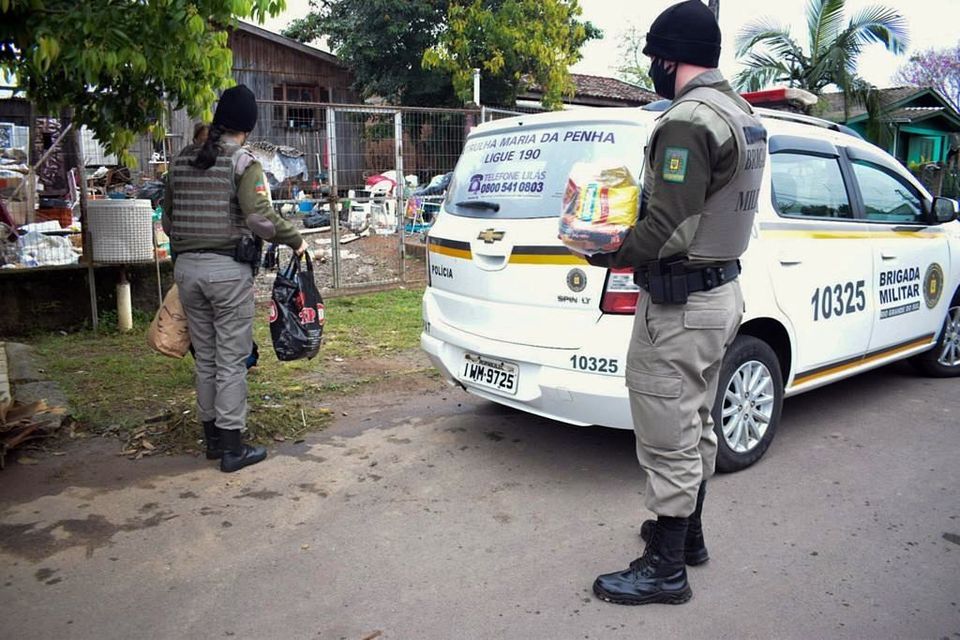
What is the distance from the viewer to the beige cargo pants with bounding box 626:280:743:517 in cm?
286

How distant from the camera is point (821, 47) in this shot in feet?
46.9

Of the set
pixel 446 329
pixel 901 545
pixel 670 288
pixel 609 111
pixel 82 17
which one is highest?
pixel 82 17

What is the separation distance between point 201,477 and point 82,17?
2270 millimetres

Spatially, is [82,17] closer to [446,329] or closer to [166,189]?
[166,189]

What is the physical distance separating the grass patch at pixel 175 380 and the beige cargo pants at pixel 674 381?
2588 mm

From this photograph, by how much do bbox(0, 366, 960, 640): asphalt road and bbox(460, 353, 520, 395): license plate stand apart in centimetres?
48

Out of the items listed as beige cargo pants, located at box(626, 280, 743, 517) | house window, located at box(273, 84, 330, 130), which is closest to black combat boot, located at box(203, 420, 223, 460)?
beige cargo pants, located at box(626, 280, 743, 517)

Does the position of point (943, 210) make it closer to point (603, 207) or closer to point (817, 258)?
point (817, 258)

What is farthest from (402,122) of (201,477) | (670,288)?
(670,288)

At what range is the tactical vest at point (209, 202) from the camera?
160 inches

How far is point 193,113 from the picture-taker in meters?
4.51

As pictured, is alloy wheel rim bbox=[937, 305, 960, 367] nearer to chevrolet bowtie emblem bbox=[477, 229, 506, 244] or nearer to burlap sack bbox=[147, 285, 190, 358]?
chevrolet bowtie emblem bbox=[477, 229, 506, 244]

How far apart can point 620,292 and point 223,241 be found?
6.69 feet

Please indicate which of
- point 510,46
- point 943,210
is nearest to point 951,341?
point 943,210
